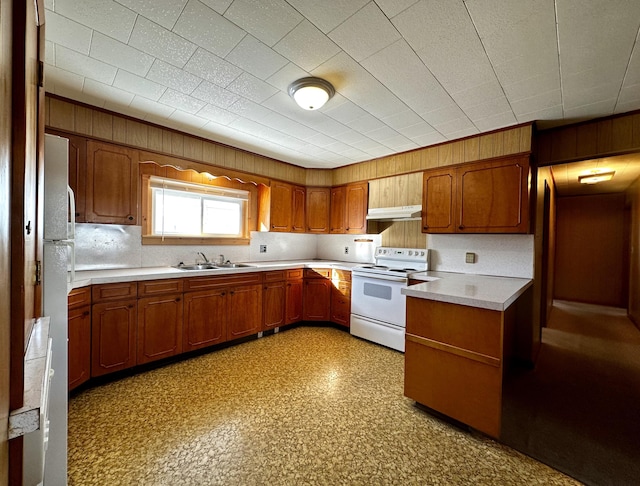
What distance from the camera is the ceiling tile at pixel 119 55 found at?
1698mm

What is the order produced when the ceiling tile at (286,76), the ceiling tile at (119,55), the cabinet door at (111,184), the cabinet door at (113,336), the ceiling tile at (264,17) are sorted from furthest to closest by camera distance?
the cabinet door at (111,184)
the cabinet door at (113,336)
the ceiling tile at (286,76)
the ceiling tile at (119,55)
the ceiling tile at (264,17)

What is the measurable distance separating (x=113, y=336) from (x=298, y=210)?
9.20ft

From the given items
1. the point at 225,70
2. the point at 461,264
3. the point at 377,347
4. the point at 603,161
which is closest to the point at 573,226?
the point at 603,161

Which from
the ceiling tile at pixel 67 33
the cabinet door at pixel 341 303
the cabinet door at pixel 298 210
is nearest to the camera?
the ceiling tile at pixel 67 33

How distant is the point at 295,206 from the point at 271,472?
336 cm

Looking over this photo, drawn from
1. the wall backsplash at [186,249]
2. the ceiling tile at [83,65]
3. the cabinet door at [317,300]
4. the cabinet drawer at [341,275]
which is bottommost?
the cabinet door at [317,300]

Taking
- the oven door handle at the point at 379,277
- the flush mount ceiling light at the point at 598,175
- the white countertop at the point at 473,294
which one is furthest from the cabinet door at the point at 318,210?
the flush mount ceiling light at the point at 598,175

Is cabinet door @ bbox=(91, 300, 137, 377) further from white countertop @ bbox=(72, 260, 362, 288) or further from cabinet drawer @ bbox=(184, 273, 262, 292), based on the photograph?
cabinet drawer @ bbox=(184, 273, 262, 292)

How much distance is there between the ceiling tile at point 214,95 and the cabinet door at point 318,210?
86.7 inches

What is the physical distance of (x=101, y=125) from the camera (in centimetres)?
256

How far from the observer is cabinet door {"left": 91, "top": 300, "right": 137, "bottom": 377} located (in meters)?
2.28

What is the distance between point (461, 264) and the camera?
10.9 feet

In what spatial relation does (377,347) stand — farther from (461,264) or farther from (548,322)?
(548,322)

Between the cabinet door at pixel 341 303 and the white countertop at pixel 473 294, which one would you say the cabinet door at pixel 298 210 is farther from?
the white countertop at pixel 473 294
